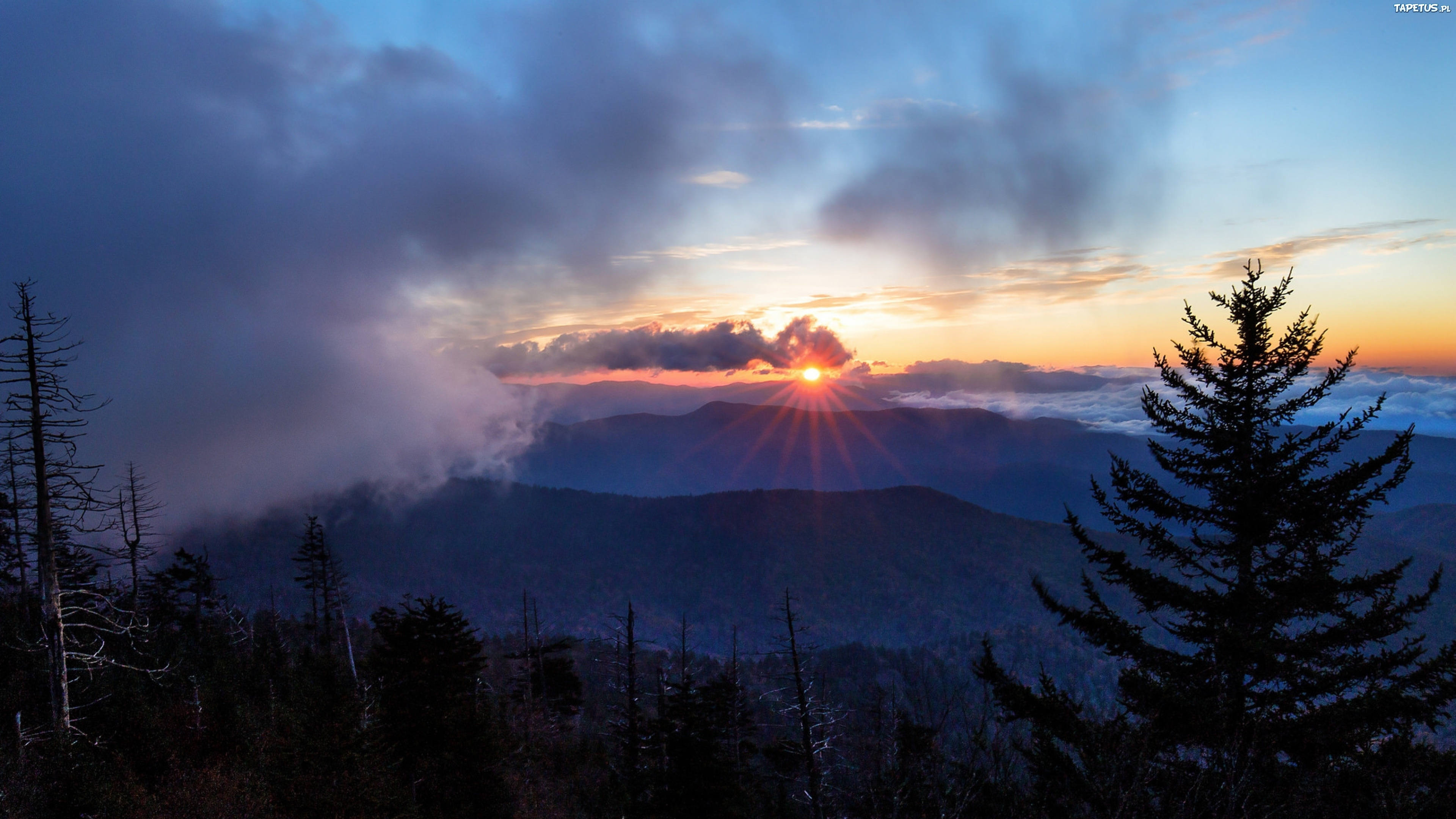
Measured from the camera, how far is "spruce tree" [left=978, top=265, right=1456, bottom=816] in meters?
8.15

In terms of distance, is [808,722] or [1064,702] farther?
[808,722]

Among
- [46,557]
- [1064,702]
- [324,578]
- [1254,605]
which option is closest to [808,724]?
[1064,702]

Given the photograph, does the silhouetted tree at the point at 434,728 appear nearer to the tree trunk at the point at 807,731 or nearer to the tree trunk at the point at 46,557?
the tree trunk at the point at 46,557

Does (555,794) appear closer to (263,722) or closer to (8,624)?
(263,722)

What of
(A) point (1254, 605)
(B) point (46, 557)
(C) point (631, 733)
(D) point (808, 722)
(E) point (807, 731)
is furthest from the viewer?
(C) point (631, 733)

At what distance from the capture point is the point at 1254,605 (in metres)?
8.86

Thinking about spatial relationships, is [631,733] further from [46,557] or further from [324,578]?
[324,578]

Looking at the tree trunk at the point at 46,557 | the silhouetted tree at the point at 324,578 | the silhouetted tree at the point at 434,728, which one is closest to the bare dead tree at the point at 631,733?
the silhouetted tree at the point at 434,728

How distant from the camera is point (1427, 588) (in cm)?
888

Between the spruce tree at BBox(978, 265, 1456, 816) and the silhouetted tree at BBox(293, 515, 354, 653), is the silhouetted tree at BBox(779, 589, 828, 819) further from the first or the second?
the silhouetted tree at BBox(293, 515, 354, 653)

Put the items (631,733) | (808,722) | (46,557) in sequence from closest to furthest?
1. (46,557)
2. (808,722)
3. (631,733)

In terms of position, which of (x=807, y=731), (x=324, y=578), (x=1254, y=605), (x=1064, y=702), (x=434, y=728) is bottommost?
(x=807, y=731)

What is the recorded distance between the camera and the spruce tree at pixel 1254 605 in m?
8.15

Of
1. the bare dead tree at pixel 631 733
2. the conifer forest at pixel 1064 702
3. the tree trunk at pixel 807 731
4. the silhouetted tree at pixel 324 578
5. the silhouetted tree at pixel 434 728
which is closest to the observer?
the conifer forest at pixel 1064 702
